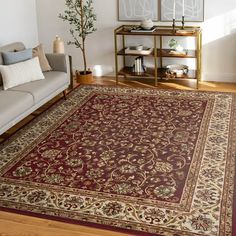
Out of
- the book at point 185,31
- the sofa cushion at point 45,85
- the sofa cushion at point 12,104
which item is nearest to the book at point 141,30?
the book at point 185,31

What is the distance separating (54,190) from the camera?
336 cm

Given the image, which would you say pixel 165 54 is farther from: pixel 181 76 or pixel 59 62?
pixel 59 62

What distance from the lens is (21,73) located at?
4746 mm

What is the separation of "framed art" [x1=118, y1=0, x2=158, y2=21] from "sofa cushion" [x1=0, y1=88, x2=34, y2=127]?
219 cm

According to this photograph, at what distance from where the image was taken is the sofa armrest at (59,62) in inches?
207

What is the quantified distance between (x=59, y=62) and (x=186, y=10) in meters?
1.87

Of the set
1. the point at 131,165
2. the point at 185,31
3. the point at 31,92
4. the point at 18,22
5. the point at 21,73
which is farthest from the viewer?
the point at 18,22

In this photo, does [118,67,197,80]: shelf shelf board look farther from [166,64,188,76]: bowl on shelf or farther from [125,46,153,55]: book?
[125,46,153,55]: book

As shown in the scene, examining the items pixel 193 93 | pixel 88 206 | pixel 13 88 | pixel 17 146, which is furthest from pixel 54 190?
pixel 193 93

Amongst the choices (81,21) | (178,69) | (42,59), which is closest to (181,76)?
(178,69)

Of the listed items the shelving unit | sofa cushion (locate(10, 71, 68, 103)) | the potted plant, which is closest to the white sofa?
sofa cushion (locate(10, 71, 68, 103))

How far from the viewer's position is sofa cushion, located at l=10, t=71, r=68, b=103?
15.0ft

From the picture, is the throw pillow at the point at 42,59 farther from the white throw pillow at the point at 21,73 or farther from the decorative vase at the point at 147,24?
the decorative vase at the point at 147,24

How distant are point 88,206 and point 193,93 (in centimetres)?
281
